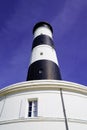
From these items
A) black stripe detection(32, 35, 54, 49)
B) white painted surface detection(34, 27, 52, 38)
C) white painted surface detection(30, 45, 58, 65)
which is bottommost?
white painted surface detection(30, 45, 58, 65)

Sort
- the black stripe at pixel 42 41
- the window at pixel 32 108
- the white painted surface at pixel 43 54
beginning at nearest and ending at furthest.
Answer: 1. the window at pixel 32 108
2. the white painted surface at pixel 43 54
3. the black stripe at pixel 42 41

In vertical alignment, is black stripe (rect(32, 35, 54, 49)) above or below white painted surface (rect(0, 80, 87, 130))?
above

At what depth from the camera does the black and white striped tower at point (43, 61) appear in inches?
515

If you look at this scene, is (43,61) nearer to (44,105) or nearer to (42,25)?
(44,105)

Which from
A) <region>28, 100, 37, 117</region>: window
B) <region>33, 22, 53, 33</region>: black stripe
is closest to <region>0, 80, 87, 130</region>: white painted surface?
<region>28, 100, 37, 117</region>: window

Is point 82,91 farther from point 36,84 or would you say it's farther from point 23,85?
point 23,85

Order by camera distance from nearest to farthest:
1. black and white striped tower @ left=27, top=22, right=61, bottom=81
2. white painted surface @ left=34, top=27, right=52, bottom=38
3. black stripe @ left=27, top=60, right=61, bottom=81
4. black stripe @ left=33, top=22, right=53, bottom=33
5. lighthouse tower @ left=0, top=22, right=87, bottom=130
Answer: lighthouse tower @ left=0, top=22, right=87, bottom=130
black stripe @ left=27, top=60, right=61, bottom=81
black and white striped tower @ left=27, top=22, right=61, bottom=81
white painted surface @ left=34, top=27, right=52, bottom=38
black stripe @ left=33, top=22, right=53, bottom=33

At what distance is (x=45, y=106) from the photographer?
31.7 ft

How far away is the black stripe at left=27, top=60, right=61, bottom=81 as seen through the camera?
12.9 metres

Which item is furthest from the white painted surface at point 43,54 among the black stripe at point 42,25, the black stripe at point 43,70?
the black stripe at point 42,25

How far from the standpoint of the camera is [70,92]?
34.7 ft

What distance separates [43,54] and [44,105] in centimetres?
613

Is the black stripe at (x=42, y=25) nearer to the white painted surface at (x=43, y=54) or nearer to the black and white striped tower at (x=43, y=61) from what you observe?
the black and white striped tower at (x=43, y=61)

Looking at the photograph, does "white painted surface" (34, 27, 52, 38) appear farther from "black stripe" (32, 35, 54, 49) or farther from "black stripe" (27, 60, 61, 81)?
"black stripe" (27, 60, 61, 81)
